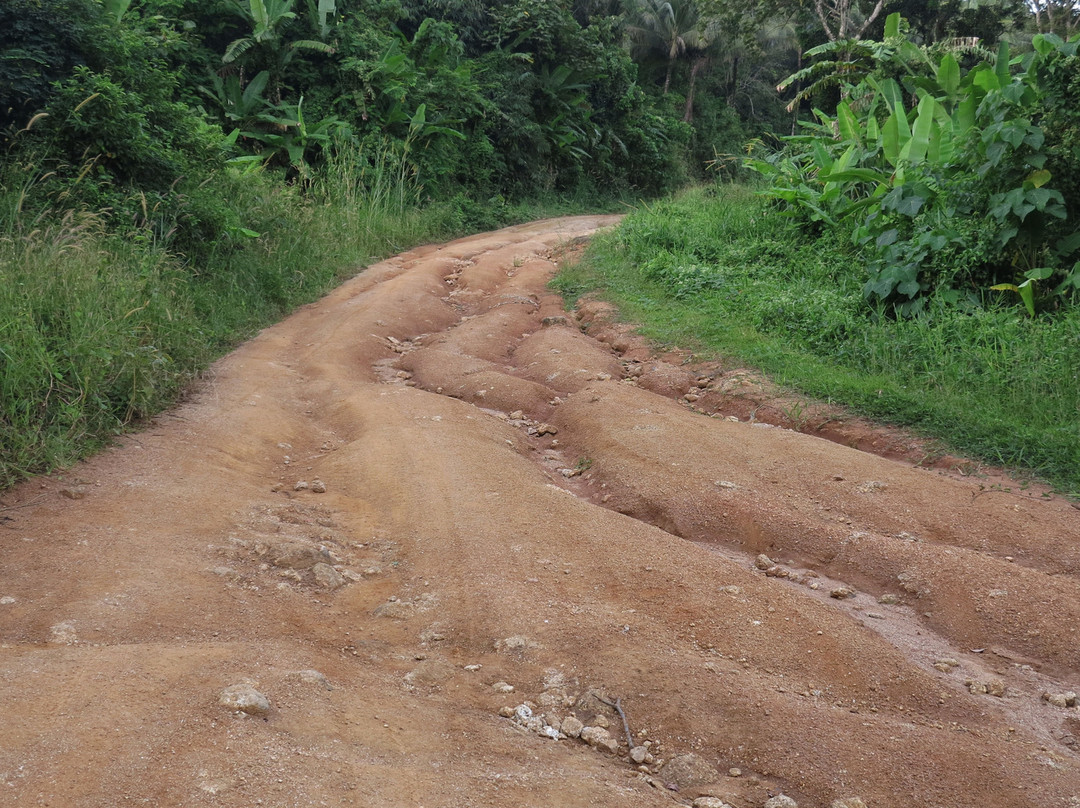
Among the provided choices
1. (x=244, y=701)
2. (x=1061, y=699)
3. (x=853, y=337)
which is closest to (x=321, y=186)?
(x=853, y=337)

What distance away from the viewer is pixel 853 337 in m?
6.73

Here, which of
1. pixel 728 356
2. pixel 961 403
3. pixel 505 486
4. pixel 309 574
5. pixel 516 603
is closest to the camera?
pixel 516 603

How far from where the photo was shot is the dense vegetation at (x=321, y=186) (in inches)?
206

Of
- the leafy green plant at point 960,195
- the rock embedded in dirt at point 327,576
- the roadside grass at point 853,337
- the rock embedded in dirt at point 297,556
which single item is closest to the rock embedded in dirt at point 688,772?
the rock embedded in dirt at point 327,576

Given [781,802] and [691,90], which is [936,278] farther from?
[691,90]

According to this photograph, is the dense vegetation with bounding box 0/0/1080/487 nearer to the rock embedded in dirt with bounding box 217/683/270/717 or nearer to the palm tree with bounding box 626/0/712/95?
the rock embedded in dirt with bounding box 217/683/270/717

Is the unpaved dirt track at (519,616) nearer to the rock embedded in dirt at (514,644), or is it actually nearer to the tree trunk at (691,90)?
the rock embedded in dirt at (514,644)

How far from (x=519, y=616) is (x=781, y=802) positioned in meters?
1.11

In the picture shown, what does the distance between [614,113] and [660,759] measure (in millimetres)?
21860

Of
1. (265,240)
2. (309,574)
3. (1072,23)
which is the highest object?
(1072,23)

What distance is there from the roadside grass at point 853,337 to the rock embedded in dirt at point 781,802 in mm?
2877

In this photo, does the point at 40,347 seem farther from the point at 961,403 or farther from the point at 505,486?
the point at 961,403

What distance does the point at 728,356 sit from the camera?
6.63m

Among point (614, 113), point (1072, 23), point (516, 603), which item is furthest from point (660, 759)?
point (1072, 23)
